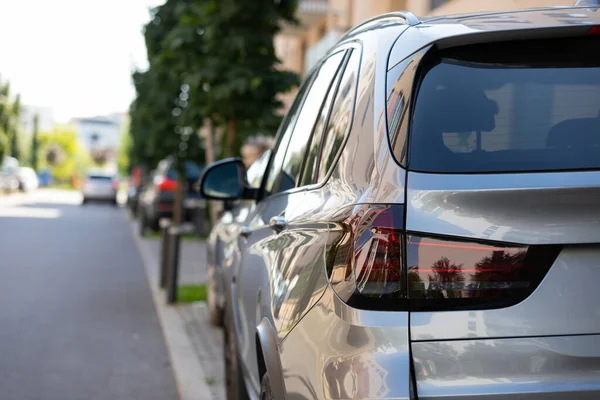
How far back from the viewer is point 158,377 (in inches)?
265

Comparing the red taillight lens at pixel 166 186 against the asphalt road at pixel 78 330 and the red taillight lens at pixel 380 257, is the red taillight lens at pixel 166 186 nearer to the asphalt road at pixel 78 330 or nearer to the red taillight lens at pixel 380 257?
the asphalt road at pixel 78 330

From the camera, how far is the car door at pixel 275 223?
319 cm

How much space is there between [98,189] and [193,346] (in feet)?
118

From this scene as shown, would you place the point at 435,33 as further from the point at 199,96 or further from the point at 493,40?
the point at 199,96

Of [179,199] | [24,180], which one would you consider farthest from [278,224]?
[24,180]

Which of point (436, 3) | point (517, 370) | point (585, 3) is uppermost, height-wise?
point (436, 3)

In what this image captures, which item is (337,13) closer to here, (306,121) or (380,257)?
(306,121)

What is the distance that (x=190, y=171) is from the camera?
21.0 metres

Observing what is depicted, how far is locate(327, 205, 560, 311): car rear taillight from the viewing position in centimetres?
229

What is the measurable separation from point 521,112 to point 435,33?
36cm

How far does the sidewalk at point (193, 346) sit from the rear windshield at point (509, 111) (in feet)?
12.4

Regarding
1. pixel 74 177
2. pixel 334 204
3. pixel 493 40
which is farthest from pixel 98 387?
pixel 74 177

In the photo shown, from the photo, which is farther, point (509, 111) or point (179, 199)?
point (179, 199)

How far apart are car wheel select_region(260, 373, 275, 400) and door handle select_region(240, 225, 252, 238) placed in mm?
1004
